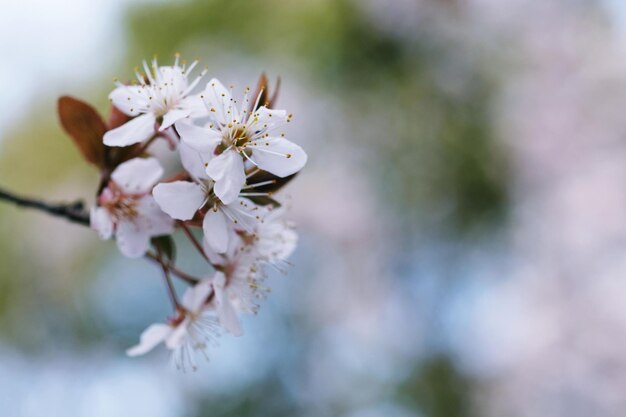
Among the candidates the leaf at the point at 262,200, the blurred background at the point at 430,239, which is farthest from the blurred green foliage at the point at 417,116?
the leaf at the point at 262,200

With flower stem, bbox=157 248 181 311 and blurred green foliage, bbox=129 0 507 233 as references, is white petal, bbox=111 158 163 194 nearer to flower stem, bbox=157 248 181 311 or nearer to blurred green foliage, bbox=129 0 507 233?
flower stem, bbox=157 248 181 311

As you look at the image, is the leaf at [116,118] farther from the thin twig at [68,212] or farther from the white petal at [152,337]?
the white petal at [152,337]

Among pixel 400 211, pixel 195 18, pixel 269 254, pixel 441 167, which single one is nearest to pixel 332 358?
pixel 400 211

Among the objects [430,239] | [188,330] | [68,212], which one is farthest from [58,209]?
[430,239]

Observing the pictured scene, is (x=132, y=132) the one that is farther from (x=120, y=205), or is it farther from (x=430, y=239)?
(x=430, y=239)

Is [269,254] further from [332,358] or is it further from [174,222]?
[332,358]
